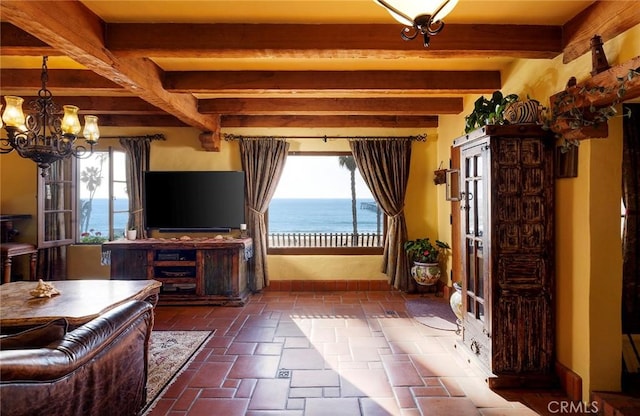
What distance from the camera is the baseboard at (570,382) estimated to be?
236 centimetres

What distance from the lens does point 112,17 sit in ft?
7.77

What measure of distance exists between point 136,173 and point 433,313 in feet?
13.9

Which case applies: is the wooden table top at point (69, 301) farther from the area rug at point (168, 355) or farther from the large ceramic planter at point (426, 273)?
the large ceramic planter at point (426, 273)

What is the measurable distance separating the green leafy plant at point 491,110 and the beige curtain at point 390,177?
2.00m

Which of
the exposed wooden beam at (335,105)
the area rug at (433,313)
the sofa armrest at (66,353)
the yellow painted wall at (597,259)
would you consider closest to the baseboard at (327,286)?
the area rug at (433,313)

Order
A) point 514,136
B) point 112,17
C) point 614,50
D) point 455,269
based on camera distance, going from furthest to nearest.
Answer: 1. point 455,269
2. point 514,136
3. point 112,17
4. point 614,50

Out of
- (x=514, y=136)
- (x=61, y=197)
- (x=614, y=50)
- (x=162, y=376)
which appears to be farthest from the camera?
(x=61, y=197)

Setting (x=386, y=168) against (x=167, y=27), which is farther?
(x=386, y=168)

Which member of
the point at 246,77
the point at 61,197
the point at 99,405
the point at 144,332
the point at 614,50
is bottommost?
the point at 99,405

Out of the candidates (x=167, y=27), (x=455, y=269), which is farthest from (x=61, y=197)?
(x=455, y=269)

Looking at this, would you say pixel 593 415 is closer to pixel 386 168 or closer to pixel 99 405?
pixel 99 405

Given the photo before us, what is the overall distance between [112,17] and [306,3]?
125 cm

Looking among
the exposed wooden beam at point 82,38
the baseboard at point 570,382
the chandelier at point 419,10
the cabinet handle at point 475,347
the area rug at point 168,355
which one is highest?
the exposed wooden beam at point 82,38

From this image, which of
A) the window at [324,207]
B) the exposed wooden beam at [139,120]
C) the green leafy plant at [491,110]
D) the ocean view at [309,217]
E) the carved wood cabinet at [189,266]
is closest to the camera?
the green leafy plant at [491,110]
